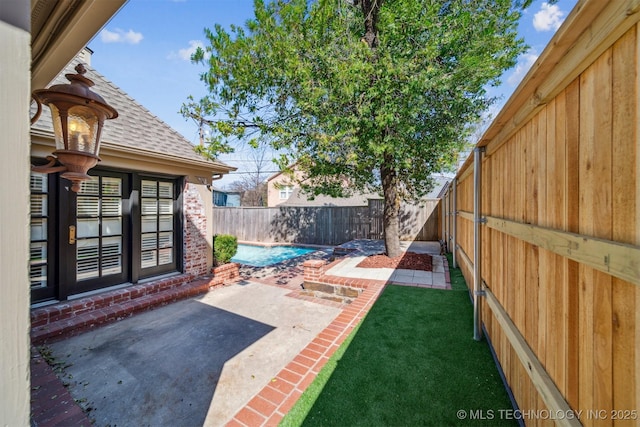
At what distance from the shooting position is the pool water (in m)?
11.6

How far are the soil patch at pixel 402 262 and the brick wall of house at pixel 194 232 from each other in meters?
3.81

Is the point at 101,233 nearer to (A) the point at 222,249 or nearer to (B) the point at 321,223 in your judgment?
(A) the point at 222,249

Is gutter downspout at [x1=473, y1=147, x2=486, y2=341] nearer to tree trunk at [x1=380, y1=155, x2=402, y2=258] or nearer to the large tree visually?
the large tree

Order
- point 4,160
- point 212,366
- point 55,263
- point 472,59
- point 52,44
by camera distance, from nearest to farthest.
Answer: point 4,160 → point 52,44 → point 212,366 → point 55,263 → point 472,59

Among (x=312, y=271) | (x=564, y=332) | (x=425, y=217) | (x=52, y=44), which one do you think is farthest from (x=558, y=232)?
(x=425, y=217)

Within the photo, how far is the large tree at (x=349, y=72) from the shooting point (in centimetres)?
480

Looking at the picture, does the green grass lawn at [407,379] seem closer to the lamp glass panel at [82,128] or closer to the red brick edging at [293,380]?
the red brick edging at [293,380]

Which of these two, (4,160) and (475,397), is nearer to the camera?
(4,160)

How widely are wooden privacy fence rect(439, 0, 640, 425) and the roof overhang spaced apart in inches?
87.7

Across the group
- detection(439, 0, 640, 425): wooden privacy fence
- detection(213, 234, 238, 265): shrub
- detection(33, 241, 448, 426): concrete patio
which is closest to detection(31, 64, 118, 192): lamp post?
detection(33, 241, 448, 426): concrete patio

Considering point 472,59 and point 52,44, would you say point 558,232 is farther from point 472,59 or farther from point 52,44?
point 472,59

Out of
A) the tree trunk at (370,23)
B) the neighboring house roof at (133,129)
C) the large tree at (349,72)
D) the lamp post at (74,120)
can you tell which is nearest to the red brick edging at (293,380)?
the lamp post at (74,120)

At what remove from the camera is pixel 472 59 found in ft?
15.5

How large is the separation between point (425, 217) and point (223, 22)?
9.81 m
